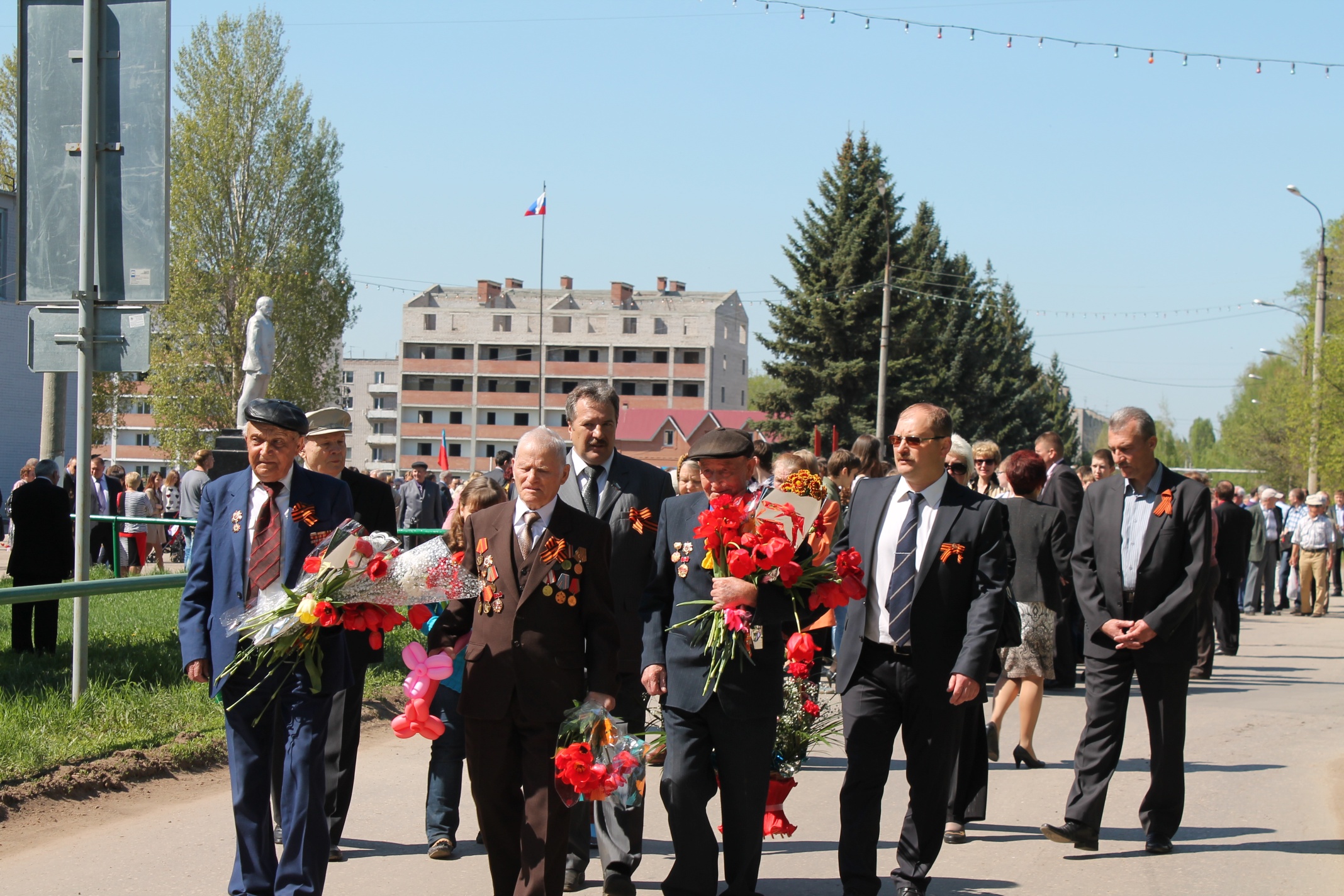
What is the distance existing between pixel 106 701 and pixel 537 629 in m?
4.84

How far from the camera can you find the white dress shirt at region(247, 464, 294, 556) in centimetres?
523

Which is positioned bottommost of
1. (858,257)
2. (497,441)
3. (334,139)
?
(497,441)

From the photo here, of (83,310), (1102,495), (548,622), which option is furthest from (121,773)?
(1102,495)

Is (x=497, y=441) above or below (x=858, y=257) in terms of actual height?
below

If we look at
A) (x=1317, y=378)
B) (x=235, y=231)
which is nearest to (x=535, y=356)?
(x=235, y=231)

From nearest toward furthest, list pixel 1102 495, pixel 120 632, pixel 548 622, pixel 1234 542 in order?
pixel 548 622 → pixel 1102 495 → pixel 120 632 → pixel 1234 542

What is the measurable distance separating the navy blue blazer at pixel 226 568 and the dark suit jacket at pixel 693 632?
53.7 inches

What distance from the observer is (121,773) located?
7.42 m

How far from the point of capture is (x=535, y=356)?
117 m

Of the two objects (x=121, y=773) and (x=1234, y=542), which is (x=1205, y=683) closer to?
(x=1234, y=542)

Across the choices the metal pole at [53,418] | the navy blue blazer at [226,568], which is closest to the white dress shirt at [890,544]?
the navy blue blazer at [226,568]

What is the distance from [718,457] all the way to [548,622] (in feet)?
3.27

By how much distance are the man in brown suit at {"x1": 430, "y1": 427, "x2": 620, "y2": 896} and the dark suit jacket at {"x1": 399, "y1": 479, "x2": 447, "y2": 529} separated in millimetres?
14654

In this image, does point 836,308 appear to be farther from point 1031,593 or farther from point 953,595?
point 953,595
